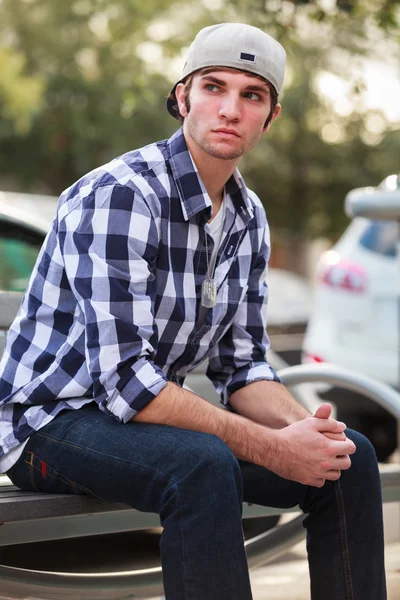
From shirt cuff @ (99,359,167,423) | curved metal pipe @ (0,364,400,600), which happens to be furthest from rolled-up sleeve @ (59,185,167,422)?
curved metal pipe @ (0,364,400,600)

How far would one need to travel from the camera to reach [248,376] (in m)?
3.18

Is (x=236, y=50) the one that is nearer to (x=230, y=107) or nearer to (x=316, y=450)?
(x=230, y=107)

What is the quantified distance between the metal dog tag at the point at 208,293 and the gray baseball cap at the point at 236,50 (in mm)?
592

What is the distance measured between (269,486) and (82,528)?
0.59 meters

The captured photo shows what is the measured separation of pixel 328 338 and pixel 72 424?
13.8ft

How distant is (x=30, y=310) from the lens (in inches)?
111

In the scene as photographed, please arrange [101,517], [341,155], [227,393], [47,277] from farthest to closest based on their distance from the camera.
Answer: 1. [341,155]
2. [227,393]
3. [101,517]
4. [47,277]

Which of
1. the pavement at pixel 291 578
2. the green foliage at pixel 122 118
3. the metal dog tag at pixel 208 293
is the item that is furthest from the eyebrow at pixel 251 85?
the green foliage at pixel 122 118

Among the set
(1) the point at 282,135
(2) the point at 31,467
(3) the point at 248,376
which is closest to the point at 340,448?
(3) the point at 248,376

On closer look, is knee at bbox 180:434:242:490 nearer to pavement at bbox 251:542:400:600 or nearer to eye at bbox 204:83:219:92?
eye at bbox 204:83:219:92

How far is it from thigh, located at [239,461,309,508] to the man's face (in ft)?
2.89

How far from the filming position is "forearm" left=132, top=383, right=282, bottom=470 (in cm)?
261

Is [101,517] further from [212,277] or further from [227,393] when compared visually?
[212,277]

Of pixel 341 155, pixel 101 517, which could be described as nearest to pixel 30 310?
pixel 101 517
